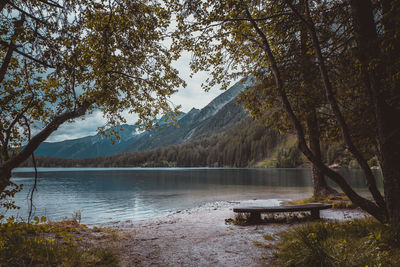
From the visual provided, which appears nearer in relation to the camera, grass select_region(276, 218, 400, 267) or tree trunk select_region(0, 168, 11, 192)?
grass select_region(276, 218, 400, 267)

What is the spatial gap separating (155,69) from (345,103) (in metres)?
8.69

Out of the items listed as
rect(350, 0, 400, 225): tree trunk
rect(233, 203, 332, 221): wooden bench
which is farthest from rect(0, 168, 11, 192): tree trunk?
rect(350, 0, 400, 225): tree trunk

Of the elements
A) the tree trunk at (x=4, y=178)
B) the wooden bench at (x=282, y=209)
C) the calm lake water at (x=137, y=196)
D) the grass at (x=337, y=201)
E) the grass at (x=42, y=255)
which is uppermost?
the tree trunk at (x=4, y=178)

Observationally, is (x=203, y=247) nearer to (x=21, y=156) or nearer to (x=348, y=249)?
(x=348, y=249)

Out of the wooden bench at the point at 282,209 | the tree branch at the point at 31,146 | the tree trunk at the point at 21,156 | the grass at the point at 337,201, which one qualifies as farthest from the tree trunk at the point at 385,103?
the grass at the point at 337,201

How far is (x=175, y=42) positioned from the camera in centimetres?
740

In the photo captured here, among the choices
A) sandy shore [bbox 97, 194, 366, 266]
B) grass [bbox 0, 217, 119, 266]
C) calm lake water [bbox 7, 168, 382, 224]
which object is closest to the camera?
grass [bbox 0, 217, 119, 266]

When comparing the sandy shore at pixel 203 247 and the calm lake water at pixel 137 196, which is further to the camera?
the calm lake water at pixel 137 196

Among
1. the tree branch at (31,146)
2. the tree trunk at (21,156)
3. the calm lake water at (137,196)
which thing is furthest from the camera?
the calm lake water at (137,196)

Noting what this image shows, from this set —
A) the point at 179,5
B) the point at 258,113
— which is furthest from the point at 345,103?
the point at 179,5

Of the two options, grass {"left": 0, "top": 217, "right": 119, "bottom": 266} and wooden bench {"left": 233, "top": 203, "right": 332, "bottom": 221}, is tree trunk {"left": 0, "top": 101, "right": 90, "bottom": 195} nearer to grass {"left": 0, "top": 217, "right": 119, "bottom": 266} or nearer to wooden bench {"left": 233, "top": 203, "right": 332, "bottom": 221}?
grass {"left": 0, "top": 217, "right": 119, "bottom": 266}

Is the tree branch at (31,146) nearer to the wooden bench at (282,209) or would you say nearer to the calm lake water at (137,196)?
the calm lake water at (137,196)

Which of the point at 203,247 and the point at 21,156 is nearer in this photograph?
the point at 21,156

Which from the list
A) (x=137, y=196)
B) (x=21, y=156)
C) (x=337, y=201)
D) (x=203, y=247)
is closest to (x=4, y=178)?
(x=21, y=156)
